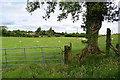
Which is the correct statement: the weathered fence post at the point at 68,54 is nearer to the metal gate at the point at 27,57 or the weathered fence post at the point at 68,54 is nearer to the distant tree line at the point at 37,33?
the metal gate at the point at 27,57

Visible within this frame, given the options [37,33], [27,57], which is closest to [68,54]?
[37,33]

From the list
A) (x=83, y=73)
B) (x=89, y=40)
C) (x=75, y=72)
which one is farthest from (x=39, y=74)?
(x=89, y=40)

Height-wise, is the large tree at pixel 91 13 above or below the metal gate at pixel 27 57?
above

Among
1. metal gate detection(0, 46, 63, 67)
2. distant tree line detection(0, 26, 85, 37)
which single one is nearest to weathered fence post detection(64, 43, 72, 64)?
metal gate detection(0, 46, 63, 67)

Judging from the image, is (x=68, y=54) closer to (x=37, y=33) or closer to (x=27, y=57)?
(x=37, y=33)

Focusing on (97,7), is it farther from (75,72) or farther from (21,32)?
(21,32)

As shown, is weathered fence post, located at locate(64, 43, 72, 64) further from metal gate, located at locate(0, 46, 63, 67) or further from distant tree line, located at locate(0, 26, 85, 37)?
distant tree line, located at locate(0, 26, 85, 37)

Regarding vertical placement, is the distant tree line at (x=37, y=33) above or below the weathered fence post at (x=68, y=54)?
above

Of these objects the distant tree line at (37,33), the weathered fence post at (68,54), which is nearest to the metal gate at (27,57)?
the weathered fence post at (68,54)

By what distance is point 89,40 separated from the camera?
9875 millimetres

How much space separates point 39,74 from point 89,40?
4906 millimetres

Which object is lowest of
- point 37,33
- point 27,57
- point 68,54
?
point 27,57

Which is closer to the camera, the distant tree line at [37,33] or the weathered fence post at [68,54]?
the weathered fence post at [68,54]

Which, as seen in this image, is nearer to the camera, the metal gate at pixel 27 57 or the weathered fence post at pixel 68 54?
the metal gate at pixel 27 57
